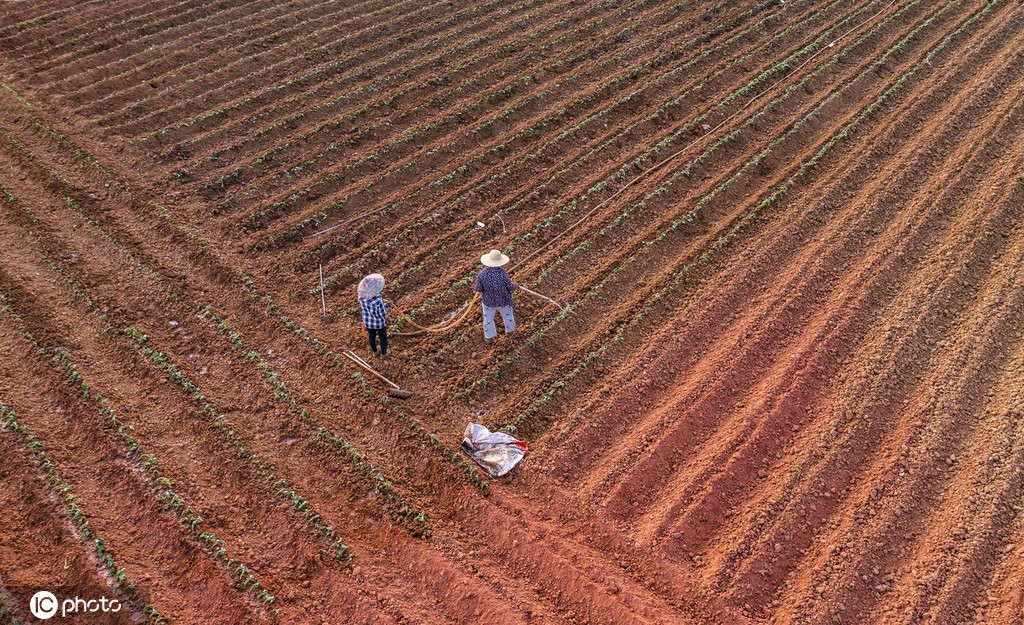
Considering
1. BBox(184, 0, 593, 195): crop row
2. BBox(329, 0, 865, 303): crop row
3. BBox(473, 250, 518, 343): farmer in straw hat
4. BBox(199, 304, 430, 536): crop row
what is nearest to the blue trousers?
BBox(473, 250, 518, 343): farmer in straw hat

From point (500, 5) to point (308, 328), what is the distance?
37.4 feet

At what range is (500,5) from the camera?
17.5 m

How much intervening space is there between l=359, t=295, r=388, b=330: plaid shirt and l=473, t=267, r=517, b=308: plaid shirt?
116 cm

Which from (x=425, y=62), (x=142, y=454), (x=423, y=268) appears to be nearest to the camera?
(x=142, y=454)

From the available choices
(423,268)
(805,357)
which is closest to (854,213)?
(805,357)

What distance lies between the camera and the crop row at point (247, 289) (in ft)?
25.7

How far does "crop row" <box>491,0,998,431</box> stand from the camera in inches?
332

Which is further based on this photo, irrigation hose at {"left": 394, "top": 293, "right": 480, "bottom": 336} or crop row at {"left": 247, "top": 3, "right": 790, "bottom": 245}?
crop row at {"left": 247, "top": 3, "right": 790, "bottom": 245}

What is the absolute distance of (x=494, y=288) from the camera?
28.3 feet

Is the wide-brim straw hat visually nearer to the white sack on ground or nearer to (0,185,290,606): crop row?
the white sack on ground

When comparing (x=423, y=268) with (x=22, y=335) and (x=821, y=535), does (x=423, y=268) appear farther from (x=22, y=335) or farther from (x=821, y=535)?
(x=821, y=535)

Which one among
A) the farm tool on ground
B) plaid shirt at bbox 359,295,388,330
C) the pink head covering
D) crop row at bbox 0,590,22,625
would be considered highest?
the pink head covering

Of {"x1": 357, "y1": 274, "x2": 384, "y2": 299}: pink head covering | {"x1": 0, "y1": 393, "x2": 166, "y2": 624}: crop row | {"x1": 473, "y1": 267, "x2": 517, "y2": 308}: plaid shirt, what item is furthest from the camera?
{"x1": 473, "y1": 267, "x2": 517, "y2": 308}: plaid shirt

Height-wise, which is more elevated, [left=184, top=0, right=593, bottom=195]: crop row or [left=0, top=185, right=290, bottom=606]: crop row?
[left=184, top=0, right=593, bottom=195]: crop row
